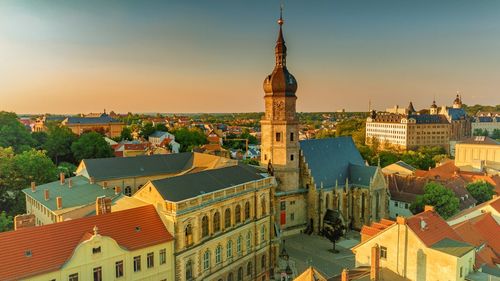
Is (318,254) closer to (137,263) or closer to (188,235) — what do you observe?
(188,235)

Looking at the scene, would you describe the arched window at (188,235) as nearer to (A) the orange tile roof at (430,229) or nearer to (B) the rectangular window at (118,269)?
(B) the rectangular window at (118,269)

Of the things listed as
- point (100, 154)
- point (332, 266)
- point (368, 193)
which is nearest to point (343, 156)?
point (368, 193)

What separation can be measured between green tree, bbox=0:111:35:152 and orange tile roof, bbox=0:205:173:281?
2696 inches

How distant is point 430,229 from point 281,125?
1017 inches

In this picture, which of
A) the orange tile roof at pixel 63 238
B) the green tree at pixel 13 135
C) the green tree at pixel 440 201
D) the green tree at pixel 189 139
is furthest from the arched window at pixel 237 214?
the green tree at pixel 189 139

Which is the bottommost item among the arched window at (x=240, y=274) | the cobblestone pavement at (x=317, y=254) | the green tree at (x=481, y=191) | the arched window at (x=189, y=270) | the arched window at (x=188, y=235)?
the cobblestone pavement at (x=317, y=254)

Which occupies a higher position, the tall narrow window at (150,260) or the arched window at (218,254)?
the tall narrow window at (150,260)

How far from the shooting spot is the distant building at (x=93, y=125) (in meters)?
163

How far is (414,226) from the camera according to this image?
30.8m

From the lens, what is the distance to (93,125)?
16700 cm

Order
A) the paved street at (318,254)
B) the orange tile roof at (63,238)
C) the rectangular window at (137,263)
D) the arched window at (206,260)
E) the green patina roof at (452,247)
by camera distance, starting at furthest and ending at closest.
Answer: the paved street at (318,254) < the arched window at (206,260) < the rectangular window at (137,263) < the green patina roof at (452,247) < the orange tile roof at (63,238)

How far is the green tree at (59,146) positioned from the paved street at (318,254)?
69.6m

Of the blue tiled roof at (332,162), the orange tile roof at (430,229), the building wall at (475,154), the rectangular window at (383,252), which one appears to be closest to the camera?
the orange tile roof at (430,229)

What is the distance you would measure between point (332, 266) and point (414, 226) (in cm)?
1613
